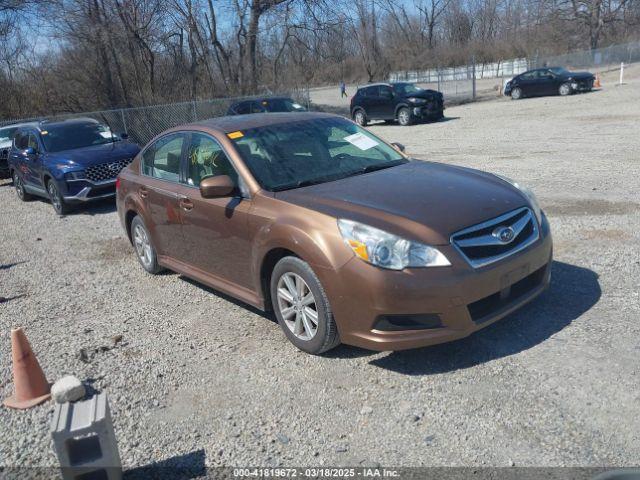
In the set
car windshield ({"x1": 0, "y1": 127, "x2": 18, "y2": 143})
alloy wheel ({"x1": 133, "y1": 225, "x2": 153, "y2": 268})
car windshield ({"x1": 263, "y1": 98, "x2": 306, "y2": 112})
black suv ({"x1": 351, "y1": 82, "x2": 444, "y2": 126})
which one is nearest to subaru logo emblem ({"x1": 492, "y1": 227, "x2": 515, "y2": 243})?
alloy wheel ({"x1": 133, "y1": 225, "x2": 153, "y2": 268})

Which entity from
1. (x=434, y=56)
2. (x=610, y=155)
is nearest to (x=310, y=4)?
(x=610, y=155)

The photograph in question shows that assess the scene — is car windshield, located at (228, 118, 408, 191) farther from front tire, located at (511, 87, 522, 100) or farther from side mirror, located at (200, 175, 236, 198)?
front tire, located at (511, 87, 522, 100)

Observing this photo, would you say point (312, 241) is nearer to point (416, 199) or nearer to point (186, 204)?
point (416, 199)

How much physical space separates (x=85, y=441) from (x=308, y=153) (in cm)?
297

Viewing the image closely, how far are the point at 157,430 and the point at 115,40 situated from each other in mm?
25336

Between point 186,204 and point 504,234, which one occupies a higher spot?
point 186,204

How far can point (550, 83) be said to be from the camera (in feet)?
100

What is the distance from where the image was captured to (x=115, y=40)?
84.4 feet

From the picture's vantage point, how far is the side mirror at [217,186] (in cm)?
469

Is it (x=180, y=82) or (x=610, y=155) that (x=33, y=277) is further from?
(x=180, y=82)

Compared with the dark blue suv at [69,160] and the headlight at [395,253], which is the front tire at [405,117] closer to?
the dark blue suv at [69,160]

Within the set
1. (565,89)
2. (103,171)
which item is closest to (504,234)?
(103,171)

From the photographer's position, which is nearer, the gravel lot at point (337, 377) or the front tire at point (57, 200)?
the gravel lot at point (337, 377)

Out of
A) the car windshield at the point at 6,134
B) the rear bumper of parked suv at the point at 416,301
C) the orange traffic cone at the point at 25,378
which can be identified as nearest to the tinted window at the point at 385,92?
the car windshield at the point at 6,134
